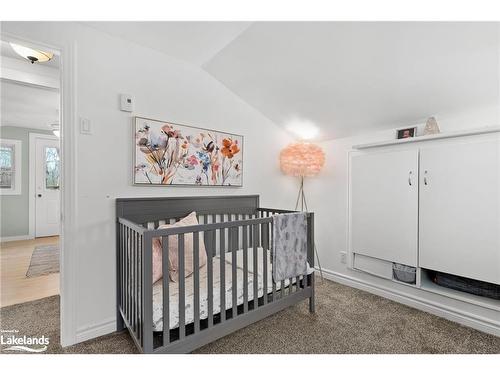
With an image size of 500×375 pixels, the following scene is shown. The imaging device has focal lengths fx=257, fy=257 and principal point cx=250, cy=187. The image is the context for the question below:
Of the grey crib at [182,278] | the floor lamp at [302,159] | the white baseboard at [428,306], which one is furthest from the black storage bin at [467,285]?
the floor lamp at [302,159]

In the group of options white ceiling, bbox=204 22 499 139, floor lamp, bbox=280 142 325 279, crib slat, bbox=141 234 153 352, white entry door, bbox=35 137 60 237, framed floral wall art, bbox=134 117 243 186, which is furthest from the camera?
white entry door, bbox=35 137 60 237

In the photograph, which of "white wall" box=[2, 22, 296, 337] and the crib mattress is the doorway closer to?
"white wall" box=[2, 22, 296, 337]

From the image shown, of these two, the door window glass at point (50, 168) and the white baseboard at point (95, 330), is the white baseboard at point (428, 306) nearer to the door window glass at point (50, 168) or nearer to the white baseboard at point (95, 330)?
the white baseboard at point (95, 330)

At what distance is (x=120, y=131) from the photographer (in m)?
1.88

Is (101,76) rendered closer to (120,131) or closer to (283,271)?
(120,131)

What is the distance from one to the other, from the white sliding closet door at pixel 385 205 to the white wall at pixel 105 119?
5.42ft

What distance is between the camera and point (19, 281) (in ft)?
8.75

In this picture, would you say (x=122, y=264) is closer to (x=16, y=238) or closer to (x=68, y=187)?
(x=68, y=187)

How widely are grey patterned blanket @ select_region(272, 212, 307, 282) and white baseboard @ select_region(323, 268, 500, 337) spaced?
37.1 inches

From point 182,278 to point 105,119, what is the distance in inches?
49.1

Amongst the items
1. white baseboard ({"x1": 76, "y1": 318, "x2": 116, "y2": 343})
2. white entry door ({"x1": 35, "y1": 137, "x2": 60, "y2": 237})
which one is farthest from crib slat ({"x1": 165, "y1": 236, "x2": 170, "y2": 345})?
white entry door ({"x1": 35, "y1": 137, "x2": 60, "y2": 237})

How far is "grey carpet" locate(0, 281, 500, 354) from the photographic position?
1625mm

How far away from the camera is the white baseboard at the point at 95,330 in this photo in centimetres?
170
